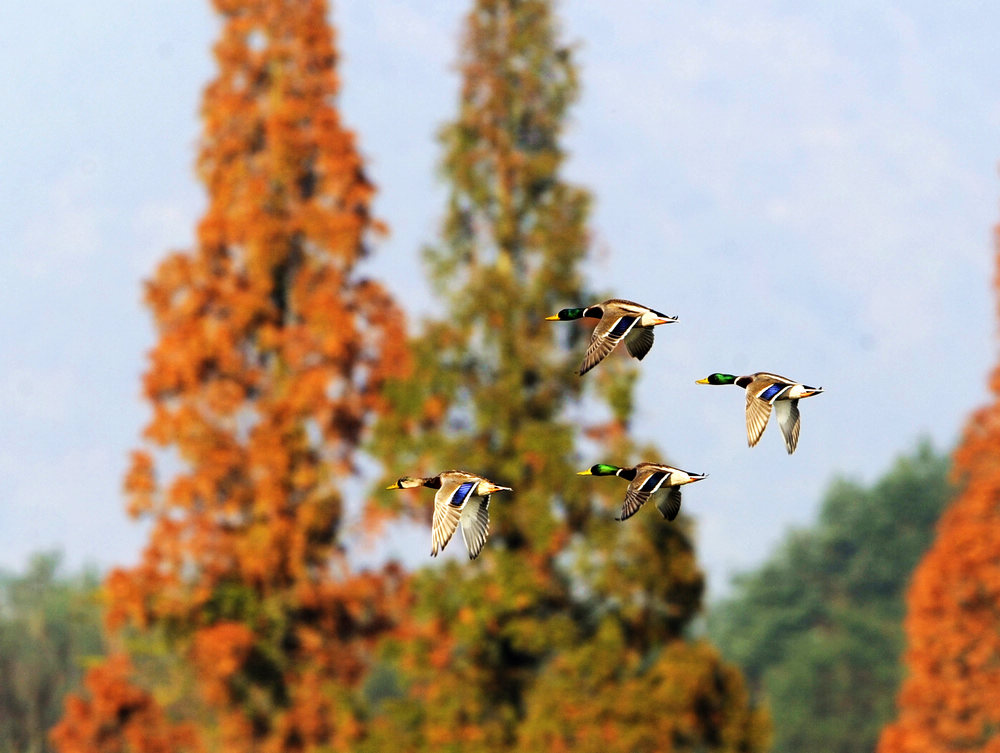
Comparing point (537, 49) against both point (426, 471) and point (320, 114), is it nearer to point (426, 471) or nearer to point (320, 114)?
point (320, 114)

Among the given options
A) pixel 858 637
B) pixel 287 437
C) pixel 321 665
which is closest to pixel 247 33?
pixel 287 437

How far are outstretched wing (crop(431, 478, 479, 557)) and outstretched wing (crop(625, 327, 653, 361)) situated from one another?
2.15ft

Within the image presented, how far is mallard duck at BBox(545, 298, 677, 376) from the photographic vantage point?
6.01 metres

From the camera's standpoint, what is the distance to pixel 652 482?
6.18 metres

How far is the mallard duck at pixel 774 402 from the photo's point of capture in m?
5.94

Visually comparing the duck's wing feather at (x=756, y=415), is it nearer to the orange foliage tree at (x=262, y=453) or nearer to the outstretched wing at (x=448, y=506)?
the outstretched wing at (x=448, y=506)

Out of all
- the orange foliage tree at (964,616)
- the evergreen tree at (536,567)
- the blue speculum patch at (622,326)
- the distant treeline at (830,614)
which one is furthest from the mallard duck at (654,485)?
the distant treeline at (830,614)

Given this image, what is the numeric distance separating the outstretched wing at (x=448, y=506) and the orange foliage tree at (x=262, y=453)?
11.8 meters

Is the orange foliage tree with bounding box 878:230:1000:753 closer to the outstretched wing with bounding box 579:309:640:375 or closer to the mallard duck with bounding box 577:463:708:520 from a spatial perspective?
the mallard duck with bounding box 577:463:708:520

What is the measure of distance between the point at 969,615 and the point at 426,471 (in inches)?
214

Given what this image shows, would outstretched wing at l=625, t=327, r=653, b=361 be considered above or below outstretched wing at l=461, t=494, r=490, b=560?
above

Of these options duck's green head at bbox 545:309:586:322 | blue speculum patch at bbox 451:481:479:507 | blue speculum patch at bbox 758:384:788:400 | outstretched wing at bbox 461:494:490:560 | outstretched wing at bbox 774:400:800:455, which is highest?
duck's green head at bbox 545:309:586:322

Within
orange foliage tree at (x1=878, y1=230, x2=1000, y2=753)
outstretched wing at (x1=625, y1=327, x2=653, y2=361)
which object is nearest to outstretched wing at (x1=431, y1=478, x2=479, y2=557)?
outstretched wing at (x1=625, y1=327, x2=653, y2=361)

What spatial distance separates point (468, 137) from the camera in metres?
18.7
